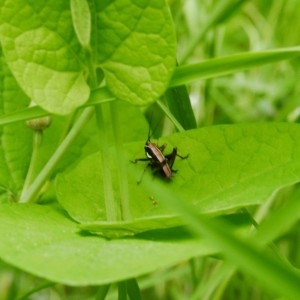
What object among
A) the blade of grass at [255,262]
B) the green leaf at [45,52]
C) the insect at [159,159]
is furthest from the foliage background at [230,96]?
the blade of grass at [255,262]

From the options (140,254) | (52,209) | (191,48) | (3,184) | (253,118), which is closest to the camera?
(140,254)

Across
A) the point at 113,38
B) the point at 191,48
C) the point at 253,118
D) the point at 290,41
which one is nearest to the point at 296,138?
the point at 113,38

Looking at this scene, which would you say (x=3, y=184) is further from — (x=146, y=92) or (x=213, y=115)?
(x=213, y=115)

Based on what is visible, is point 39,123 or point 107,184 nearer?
point 107,184

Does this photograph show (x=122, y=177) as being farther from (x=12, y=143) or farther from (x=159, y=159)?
(x=12, y=143)

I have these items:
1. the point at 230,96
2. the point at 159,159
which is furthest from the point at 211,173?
the point at 230,96

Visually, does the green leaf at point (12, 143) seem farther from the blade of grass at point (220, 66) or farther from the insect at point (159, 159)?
the blade of grass at point (220, 66)

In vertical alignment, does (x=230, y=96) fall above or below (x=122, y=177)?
below

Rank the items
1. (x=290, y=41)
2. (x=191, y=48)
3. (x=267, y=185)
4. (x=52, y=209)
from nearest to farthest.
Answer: (x=267, y=185) < (x=52, y=209) < (x=191, y=48) < (x=290, y=41)
